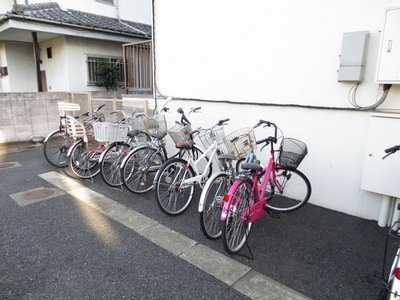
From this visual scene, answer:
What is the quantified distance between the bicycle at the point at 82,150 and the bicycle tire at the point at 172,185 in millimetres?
1900

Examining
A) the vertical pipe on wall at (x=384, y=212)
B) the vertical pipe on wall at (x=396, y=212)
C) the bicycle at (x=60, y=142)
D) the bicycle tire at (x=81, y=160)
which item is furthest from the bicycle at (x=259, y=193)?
the bicycle at (x=60, y=142)

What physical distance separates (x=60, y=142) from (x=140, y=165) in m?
3.08

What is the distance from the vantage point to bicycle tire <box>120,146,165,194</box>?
4457mm

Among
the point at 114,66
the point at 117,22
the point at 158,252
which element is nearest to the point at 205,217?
Result: the point at 158,252

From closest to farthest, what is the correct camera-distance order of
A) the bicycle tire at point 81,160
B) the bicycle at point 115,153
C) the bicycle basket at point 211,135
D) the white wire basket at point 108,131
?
1. the bicycle basket at point 211,135
2. the white wire basket at point 108,131
3. the bicycle at point 115,153
4. the bicycle tire at point 81,160

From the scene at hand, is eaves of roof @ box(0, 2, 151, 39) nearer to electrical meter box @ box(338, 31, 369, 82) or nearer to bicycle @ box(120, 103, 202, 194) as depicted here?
bicycle @ box(120, 103, 202, 194)

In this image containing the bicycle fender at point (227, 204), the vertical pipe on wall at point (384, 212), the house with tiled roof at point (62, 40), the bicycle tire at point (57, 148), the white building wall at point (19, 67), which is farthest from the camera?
the white building wall at point (19, 67)

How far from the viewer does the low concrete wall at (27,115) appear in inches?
304

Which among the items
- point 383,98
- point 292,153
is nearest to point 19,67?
point 292,153

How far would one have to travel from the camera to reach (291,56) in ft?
13.9

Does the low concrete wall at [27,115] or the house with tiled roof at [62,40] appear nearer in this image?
the low concrete wall at [27,115]

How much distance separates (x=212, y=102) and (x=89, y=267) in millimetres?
3617

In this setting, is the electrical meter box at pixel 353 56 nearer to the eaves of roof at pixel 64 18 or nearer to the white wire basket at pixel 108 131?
the white wire basket at pixel 108 131

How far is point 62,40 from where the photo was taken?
10359 mm
